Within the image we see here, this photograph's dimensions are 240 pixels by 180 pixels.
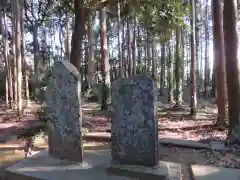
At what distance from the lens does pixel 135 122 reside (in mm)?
3773

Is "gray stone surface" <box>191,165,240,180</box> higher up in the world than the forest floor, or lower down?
lower down

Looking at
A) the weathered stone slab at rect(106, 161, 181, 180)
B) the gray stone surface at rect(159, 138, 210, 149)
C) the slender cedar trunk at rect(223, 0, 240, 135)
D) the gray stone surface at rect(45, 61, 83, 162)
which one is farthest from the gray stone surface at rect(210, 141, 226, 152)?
the gray stone surface at rect(45, 61, 83, 162)

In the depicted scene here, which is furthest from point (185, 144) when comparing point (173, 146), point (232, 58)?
point (232, 58)

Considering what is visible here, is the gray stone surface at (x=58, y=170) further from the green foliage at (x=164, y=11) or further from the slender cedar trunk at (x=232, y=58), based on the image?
the green foliage at (x=164, y=11)

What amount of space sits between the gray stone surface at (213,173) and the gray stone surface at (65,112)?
2092 millimetres

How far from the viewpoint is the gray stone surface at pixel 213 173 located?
13.8ft

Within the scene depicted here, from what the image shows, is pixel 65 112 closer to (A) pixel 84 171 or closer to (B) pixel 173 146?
(A) pixel 84 171

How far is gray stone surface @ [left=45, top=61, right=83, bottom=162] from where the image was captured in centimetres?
411

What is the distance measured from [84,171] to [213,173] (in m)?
2.31

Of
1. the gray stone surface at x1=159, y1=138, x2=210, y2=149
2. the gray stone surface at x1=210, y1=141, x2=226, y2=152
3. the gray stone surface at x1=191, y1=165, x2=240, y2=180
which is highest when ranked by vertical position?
the gray stone surface at x1=159, y1=138, x2=210, y2=149

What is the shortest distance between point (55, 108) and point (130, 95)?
1360mm

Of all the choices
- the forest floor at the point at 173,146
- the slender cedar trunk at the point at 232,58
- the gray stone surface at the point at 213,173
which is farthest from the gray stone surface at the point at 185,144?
the gray stone surface at the point at 213,173

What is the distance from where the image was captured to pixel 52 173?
3.76 meters

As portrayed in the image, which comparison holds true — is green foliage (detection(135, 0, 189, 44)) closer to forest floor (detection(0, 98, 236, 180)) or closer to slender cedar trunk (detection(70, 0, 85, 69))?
slender cedar trunk (detection(70, 0, 85, 69))
